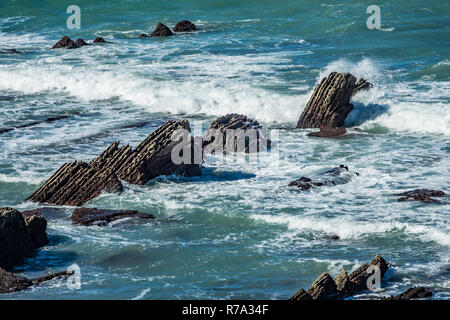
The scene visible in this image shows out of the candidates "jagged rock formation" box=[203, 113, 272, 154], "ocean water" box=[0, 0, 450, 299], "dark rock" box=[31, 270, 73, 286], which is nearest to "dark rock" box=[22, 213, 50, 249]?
"ocean water" box=[0, 0, 450, 299]

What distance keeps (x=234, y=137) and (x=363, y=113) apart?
185 inches

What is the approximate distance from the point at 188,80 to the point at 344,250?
1649 centimetres

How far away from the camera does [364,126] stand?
931 inches

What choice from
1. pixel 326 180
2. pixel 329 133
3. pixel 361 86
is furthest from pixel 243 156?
pixel 361 86

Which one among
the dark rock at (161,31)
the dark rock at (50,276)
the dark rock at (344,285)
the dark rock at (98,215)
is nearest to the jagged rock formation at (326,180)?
the dark rock at (98,215)

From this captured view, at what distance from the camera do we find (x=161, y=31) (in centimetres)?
3931

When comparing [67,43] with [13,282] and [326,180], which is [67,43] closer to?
[326,180]

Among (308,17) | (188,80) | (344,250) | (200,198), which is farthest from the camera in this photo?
(308,17)

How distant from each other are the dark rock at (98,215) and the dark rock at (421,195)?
4711 mm

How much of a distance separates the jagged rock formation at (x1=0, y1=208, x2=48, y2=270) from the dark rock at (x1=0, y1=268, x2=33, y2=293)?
2.67 ft

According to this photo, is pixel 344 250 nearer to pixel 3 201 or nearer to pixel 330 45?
pixel 3 201

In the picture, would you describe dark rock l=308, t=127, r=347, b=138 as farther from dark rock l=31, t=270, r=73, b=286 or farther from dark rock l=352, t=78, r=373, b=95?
dark rock l=31, t=270, r=73, b=286

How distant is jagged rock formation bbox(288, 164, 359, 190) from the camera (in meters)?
17.7
